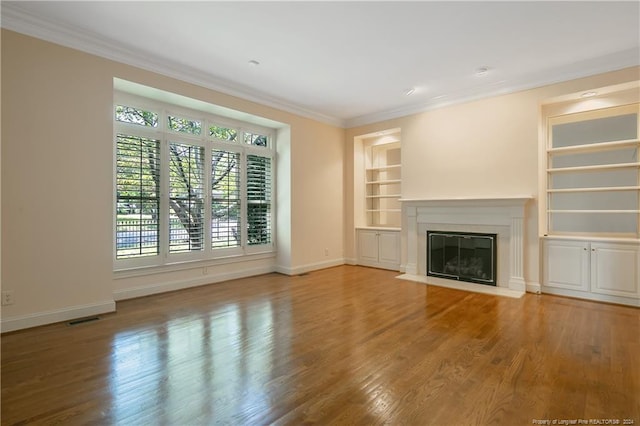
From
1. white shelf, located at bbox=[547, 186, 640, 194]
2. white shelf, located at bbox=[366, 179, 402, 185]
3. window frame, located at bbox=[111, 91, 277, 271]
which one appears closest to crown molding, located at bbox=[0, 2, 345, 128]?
window frame, located at bbox=[111, 91, 277, 271]

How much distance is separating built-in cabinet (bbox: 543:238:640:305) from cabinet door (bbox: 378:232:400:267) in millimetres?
2310

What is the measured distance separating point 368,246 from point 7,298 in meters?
5.25

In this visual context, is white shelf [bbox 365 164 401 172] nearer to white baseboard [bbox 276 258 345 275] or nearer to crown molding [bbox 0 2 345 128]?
white baseboard [bbox 276 258 345 275]

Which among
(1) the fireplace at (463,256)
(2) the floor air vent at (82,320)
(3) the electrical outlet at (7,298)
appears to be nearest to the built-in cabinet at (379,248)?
(1) the fireplace at (463,256)

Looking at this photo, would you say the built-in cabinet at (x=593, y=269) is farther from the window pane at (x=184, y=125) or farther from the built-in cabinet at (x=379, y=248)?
the window pane at (x=184, y=125)

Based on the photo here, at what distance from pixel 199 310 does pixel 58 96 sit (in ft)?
8.91

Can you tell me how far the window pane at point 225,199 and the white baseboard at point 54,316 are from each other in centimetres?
174

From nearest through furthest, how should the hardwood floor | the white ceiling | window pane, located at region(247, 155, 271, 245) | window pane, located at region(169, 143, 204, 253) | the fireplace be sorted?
the hardwood floor, the white ceiling, window pane, located at region(169, 143, 204, 253), the fireplace, window pane, located at region(247, 155, 271, 245)

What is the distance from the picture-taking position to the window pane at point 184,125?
15.2 feet

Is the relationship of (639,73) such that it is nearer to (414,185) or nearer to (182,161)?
(414,185)

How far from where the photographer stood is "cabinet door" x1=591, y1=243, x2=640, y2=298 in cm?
380

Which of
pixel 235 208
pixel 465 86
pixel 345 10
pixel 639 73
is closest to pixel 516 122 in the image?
pixel 465 86

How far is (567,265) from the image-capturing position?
13.9 feet

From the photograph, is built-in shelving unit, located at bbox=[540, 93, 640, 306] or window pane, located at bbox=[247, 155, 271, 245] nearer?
built-in shelving unit, located at bbox=[540, 93, 640, 306]
